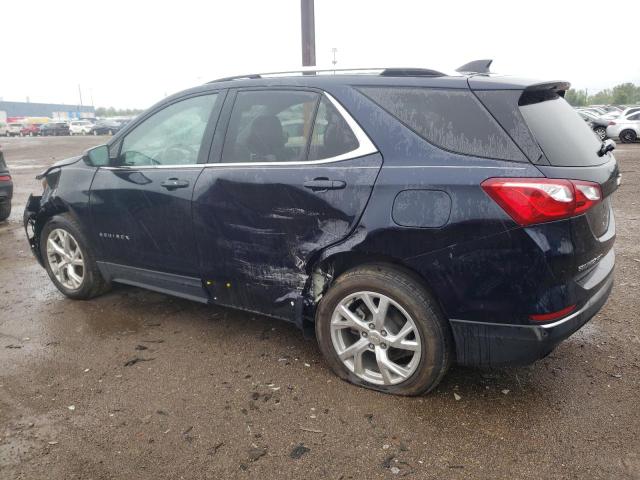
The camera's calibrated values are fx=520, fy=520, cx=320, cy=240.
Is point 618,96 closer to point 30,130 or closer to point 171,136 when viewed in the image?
point 30,130

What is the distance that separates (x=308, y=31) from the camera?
7359mm

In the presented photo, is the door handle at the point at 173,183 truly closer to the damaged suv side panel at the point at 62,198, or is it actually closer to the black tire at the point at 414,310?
the damaged suv side panel at the point at 62,198

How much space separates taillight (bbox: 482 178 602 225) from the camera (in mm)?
2426

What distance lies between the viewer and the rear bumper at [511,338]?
255cm

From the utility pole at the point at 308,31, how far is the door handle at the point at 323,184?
16.4 ft

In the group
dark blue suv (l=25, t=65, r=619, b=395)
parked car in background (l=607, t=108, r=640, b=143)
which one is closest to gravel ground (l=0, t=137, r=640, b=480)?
dark blue suv (l=25, t=65, r=619, b=395)

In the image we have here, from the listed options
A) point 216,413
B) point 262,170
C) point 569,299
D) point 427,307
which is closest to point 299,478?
point 216,413

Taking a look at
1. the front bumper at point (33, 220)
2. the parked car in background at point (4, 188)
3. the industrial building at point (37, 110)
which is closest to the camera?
the front bumper at point (33, 220)

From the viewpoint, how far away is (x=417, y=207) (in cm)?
265

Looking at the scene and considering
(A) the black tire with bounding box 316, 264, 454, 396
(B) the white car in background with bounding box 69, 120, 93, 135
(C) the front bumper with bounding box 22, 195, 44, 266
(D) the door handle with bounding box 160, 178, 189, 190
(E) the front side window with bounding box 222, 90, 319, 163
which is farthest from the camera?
(B) the white car in background with bounding box 69, 120, 93, 135

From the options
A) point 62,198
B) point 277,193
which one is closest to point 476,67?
point 277,193

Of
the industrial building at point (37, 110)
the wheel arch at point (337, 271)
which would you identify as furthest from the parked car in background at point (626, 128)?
the industrial building at point (37, 110)

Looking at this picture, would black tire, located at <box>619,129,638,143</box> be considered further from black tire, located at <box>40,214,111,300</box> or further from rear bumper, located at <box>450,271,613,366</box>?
black tire, located at <box>40,214,111,300</box>

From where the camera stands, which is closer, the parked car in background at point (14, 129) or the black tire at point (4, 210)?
the black tire at point (4, 210)
